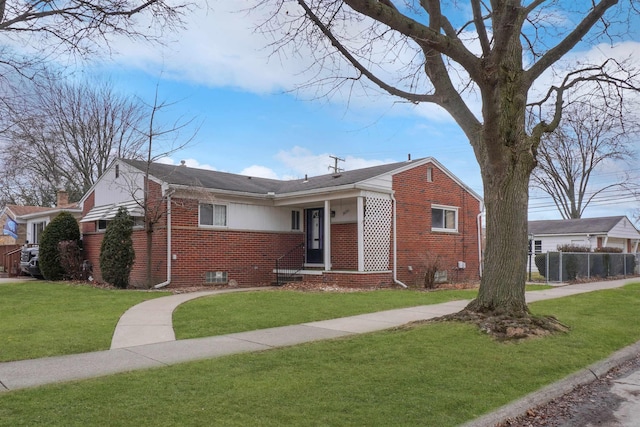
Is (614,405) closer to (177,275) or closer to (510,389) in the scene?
(510,389)

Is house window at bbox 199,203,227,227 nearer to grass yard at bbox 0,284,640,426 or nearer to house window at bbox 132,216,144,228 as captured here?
house window at bbox 132,216,144,228

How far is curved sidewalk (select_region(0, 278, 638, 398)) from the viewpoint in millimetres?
5523

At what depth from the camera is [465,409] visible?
4.57 metres

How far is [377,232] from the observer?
16562mm

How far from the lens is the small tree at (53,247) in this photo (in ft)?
62.7

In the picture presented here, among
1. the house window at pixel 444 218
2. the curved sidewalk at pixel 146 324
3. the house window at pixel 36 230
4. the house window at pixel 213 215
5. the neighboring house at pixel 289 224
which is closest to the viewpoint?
the curved sidewalk at pixel 146 324

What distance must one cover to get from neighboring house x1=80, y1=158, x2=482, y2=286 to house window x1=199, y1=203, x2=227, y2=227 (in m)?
0.03

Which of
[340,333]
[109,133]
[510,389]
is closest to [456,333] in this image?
[340,333]

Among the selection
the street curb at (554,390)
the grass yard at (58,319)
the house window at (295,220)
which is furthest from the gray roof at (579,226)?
the grass yard at (58,319)

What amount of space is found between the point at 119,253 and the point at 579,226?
31.4m

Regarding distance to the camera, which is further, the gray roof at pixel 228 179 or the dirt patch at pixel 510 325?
the gray roof at pixel 228 179

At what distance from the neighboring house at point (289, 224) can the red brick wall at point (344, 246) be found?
0.03m

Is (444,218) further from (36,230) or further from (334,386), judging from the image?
(36,230)

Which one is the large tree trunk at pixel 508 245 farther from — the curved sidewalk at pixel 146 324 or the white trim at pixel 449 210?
the white trim at pixel 449 210
